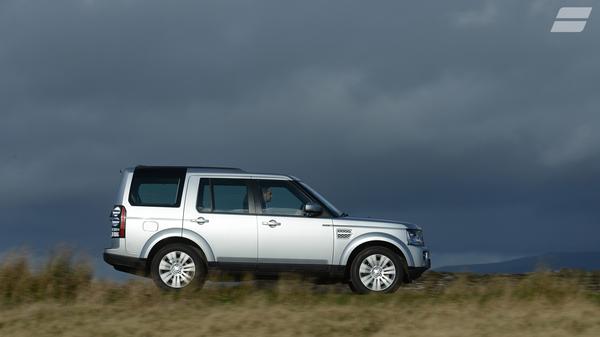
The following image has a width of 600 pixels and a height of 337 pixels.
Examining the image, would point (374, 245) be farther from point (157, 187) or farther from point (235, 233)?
point (157, 187)

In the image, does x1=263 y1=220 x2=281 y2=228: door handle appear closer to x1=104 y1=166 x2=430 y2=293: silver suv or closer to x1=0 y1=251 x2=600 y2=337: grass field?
x1=104 y1=166 x2=430 y2=293: silver suv

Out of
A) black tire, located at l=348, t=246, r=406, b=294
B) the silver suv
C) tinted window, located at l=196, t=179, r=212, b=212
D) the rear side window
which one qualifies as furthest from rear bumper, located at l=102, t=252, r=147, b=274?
black tire, located at l=348, t=246, r=406, b=294

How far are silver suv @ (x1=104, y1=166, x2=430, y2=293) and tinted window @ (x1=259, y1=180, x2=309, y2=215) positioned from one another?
16mm

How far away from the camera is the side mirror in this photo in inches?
567

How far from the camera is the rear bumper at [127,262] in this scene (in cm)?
1454

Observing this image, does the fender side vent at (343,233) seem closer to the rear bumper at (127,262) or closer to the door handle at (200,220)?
the door handle at (200,220)

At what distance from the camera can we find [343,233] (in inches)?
578

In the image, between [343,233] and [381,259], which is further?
[381,259]

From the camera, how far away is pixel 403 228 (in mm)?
14969

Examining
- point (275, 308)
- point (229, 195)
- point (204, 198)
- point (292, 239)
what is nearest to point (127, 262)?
point (204, 198)

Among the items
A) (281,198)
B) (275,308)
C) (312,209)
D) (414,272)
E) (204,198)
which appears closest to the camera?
(275,308)

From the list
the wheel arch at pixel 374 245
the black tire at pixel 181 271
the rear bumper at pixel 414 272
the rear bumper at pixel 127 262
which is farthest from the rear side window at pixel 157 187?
the rear bumper at pixel 414 272

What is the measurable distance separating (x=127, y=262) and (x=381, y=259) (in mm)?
4030

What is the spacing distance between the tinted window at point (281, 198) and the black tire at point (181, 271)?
4.21 feet
